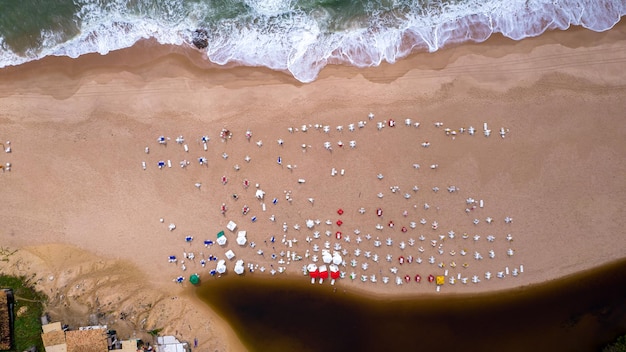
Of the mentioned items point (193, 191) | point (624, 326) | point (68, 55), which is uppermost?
point (68, 55)

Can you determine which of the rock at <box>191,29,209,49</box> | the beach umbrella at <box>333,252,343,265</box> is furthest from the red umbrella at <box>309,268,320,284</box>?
the rock at <box>191,29,209,49</box>

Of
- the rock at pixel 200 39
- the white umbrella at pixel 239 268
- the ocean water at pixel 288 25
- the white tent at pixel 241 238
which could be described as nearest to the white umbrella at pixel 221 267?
the white umbrella at pixel 239 268

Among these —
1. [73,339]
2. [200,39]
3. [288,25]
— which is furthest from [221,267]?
[288,25]

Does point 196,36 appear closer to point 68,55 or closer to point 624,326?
point 68,55

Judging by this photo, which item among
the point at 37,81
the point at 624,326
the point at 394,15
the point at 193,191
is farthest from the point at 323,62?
the point at 624,326

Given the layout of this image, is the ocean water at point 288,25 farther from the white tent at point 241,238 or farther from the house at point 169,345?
the house at point 169,345
